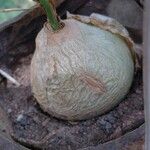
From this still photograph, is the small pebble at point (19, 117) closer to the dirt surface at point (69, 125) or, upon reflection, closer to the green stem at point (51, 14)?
the dirt surface at point (69, 125)

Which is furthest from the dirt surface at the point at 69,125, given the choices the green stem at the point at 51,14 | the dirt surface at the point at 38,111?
the green stem at the point at 51,14

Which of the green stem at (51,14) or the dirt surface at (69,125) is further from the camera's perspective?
the dirt surface at (69,125)

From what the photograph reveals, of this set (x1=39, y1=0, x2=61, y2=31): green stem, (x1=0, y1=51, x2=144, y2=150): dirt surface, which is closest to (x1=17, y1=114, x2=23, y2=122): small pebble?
(x1=0, y1=51, x2=144, y2=150): dirt surface

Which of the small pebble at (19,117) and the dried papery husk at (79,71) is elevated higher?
the dried papery husk at (79,71)

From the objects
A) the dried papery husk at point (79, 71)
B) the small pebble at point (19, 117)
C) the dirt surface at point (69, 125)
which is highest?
the dried papery husk at point (79, 71)

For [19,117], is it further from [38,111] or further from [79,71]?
[79,71]

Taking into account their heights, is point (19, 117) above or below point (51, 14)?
below

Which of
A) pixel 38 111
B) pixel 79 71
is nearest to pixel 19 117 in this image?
pixel 38 111
